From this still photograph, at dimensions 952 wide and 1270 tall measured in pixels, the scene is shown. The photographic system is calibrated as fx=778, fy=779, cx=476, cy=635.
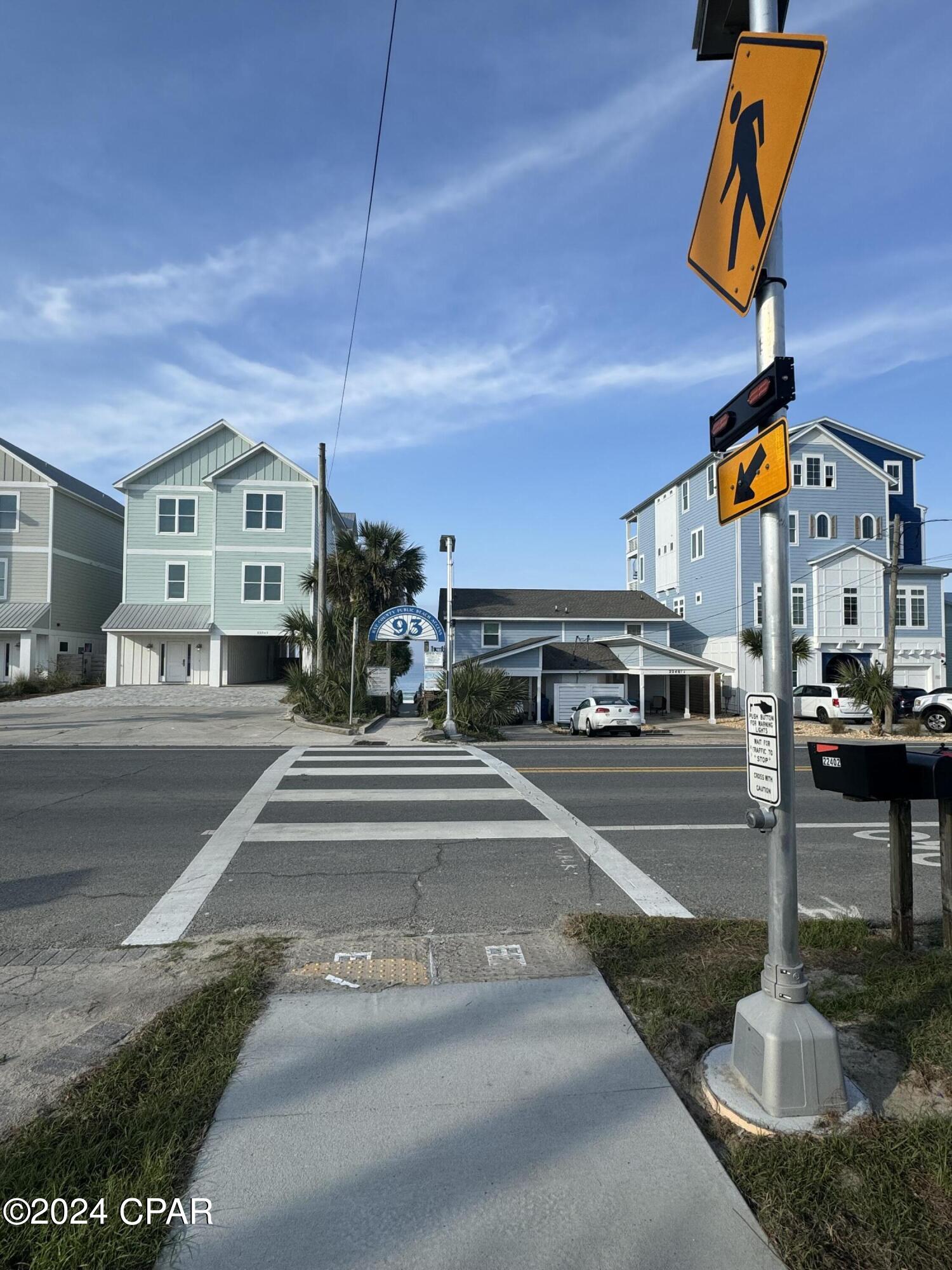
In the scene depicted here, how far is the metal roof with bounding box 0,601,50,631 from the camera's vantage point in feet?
108

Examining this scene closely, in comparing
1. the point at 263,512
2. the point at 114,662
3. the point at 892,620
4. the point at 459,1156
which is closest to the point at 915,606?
the point at 892,620

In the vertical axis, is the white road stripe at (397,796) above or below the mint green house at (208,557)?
below

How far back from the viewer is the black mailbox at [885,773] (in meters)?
4.11

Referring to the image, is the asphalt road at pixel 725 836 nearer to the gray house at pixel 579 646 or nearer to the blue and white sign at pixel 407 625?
the blue and white sign at pixel 407 625

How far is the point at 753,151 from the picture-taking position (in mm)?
3205

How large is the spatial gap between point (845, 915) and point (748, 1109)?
3.11 meters

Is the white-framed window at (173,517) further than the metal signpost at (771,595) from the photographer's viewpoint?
Yes

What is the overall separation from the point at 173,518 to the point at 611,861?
32.9m

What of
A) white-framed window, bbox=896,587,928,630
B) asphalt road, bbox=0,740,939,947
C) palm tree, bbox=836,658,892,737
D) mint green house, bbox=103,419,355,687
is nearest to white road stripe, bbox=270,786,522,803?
asphalt road, bbox=0,740,939,947

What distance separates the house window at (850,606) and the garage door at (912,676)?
3.08 metres

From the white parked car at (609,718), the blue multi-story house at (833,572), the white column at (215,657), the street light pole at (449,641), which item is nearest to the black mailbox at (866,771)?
the street light pole at (449,641)

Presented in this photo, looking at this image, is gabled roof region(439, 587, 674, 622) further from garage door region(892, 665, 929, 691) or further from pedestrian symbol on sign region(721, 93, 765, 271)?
pedestrian symbol on sign region(721, 93, 765, 271)

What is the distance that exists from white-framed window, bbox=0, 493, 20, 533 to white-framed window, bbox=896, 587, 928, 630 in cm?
4049

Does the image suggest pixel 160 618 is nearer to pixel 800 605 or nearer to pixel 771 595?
pixel 800 605
